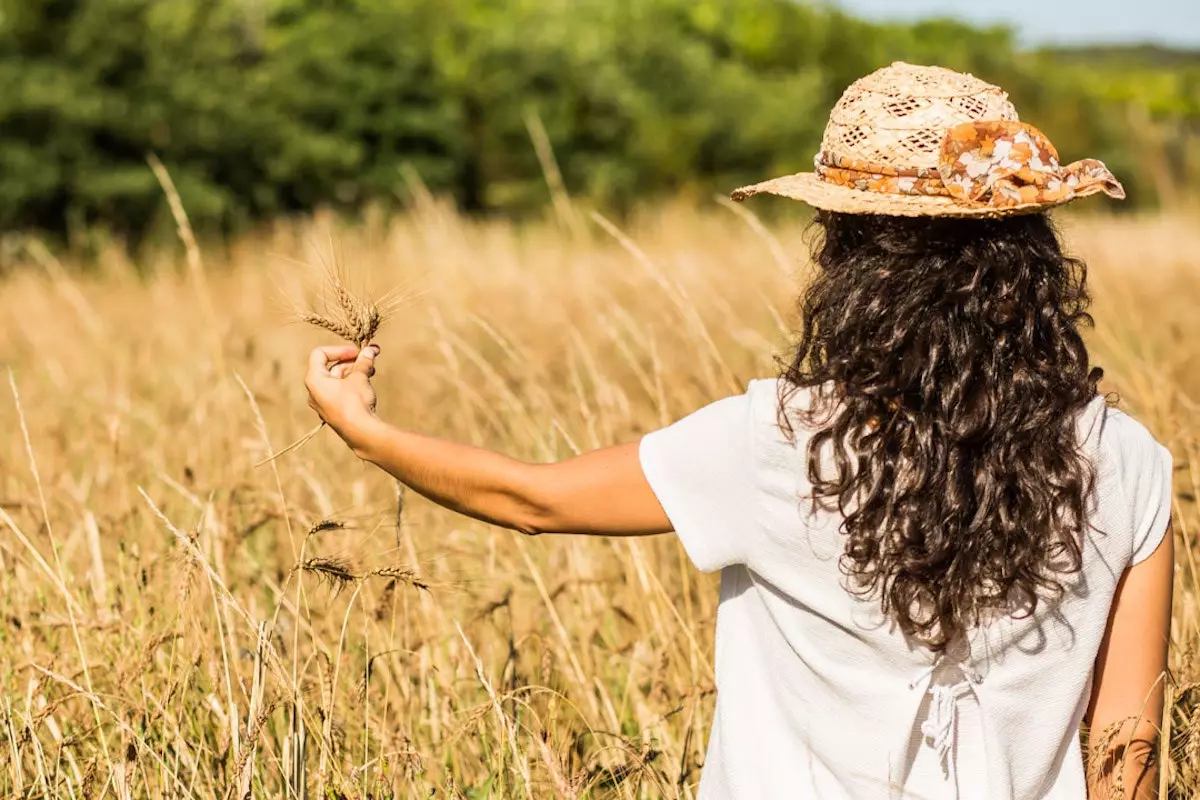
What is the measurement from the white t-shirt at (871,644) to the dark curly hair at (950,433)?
3 cm

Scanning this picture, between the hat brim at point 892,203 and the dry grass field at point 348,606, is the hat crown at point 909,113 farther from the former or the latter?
the dry grass field at point 348,606

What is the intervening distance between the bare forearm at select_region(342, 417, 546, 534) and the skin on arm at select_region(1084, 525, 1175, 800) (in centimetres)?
64

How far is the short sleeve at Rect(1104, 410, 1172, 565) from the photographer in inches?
52.1

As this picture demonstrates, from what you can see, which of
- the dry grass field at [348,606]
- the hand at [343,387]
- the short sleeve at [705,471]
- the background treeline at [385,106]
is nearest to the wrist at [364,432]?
the hand at [343,387]

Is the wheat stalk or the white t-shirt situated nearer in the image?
the white t-shirt

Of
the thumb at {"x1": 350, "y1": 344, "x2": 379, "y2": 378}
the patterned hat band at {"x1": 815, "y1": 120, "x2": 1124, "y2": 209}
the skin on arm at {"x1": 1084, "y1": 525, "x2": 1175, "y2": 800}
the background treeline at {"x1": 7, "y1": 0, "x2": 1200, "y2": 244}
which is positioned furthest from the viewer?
the background treeline at {"x1": 7, "y1": 0, "x2": 1200, "y2": 244}

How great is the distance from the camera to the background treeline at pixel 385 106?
→ 9844 millimetres

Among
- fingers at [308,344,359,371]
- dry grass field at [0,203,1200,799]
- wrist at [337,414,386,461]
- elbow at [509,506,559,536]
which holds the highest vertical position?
fingers at [308,344,359,371]

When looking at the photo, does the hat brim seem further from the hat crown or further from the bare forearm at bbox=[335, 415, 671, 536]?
the bare forearm at bbox=[335, 415, 671, 536]

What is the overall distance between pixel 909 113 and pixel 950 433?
1.14 feet

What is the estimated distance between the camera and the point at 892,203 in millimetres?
1307

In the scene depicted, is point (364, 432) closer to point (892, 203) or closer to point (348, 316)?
point (348, 316)

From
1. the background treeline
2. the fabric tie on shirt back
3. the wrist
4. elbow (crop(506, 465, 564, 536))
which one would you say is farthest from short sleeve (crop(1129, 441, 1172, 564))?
the background treeline

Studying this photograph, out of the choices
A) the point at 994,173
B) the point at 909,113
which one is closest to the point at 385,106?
the point at 909,113
